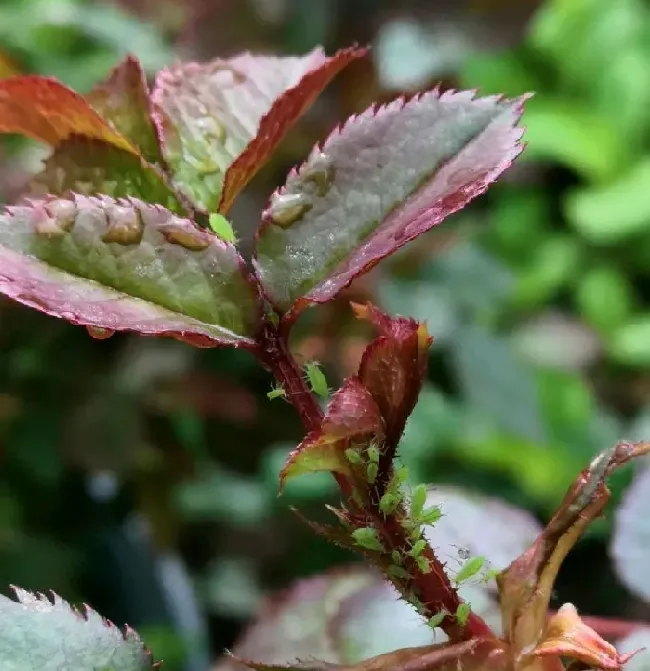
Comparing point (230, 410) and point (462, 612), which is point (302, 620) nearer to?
point (462, 612)

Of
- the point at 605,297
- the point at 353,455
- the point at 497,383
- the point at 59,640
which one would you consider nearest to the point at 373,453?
the point at 353,455

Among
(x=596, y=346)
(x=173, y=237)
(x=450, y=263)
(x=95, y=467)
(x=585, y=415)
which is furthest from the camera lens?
(x=596, y=346)

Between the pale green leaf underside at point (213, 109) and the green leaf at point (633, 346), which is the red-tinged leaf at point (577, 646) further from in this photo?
the green leaf at point (633, 346)

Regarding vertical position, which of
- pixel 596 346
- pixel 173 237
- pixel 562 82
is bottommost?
pixel 173 237

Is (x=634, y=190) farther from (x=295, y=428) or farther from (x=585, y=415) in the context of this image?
(x=295, y=428)

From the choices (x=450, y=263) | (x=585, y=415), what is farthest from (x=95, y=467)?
(x=585, y=415)

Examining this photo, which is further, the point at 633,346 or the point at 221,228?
the point at 633,346
